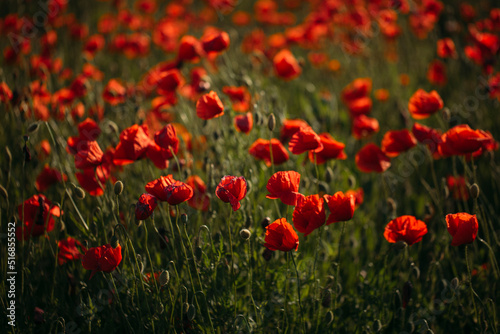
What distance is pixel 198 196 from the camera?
1.97m

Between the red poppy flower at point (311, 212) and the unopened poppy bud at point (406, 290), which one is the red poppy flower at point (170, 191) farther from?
the unopened poppy bud at point (406, 290)

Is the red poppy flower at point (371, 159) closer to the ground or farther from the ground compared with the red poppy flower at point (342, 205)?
closer to the ground

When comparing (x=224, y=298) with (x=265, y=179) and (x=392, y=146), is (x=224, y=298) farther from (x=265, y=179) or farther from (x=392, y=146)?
(x=392, y=146)

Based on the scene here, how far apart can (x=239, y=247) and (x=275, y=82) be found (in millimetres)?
2442

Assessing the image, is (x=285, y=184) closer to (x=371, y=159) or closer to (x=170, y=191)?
(x=170, y=191)

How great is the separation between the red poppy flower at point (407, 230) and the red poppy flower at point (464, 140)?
37 centimetres

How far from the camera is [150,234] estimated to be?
208 centimetres

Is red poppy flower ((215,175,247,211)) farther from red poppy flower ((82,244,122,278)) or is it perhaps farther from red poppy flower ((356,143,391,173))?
red poppy flower ((356,143,391,173))

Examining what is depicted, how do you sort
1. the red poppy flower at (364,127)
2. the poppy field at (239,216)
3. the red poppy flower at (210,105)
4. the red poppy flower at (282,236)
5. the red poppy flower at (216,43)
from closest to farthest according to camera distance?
the red poppy flower at (282,236)
the poppy field at (239,216)
the red poppy flower at (210,105)
the red poppy flower at (216,43)
the red poppy flower at (364,127)

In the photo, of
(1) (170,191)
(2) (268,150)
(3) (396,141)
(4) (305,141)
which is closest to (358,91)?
(3) (396,141)

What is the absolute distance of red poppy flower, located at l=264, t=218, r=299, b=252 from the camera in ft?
4.64

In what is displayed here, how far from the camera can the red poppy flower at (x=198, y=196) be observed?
1935mm

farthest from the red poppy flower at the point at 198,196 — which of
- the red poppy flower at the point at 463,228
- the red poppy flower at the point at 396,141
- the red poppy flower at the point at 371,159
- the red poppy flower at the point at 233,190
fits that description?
the red poppy flower at the point at 463,228

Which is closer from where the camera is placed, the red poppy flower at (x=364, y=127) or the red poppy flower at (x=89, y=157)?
the red poppy flower at (x=89, y=157)
